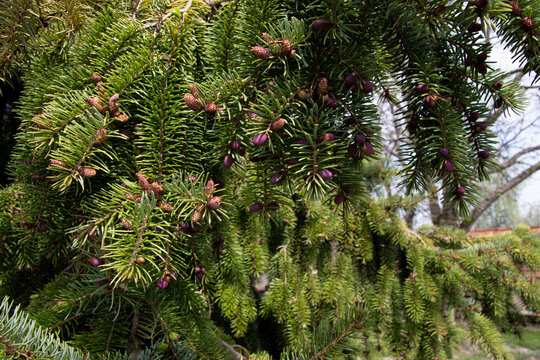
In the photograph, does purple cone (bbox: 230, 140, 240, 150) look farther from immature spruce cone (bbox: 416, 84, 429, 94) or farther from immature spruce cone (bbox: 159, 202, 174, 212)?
immature spruce cone (bbox: 416, 84, 429, 94)

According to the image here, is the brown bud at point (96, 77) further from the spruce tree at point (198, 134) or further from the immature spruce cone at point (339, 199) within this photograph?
the immature spruce cone at point (339, 199)

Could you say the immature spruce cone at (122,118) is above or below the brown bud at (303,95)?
below

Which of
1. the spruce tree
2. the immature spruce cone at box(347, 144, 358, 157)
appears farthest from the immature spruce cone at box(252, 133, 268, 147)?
the immature spruce cone at box(347, 144, 358, 157)

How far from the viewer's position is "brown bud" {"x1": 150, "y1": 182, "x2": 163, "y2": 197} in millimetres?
420

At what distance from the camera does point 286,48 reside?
0.38 metres

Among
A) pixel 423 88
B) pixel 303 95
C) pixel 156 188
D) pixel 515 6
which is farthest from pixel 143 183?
pixel 515 6

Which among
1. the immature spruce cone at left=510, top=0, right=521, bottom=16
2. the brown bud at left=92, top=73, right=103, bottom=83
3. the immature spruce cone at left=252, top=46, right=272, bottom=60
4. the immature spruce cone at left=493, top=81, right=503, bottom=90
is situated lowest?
the immature spruce cone at left=252, top=46, right=272, bottom=60

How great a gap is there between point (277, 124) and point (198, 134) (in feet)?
0.58

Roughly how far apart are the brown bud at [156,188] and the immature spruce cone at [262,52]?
7.8 inches

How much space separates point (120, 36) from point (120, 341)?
0.48m

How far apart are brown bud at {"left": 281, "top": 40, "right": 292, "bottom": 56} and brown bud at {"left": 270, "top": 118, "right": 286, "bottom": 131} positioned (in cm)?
8

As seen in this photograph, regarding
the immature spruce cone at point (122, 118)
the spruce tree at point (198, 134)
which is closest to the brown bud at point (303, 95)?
the spruce tree at point (198, 134)

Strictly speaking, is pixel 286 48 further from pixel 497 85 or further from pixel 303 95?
A: pixel 497 85

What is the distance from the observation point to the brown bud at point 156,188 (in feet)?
1.38
